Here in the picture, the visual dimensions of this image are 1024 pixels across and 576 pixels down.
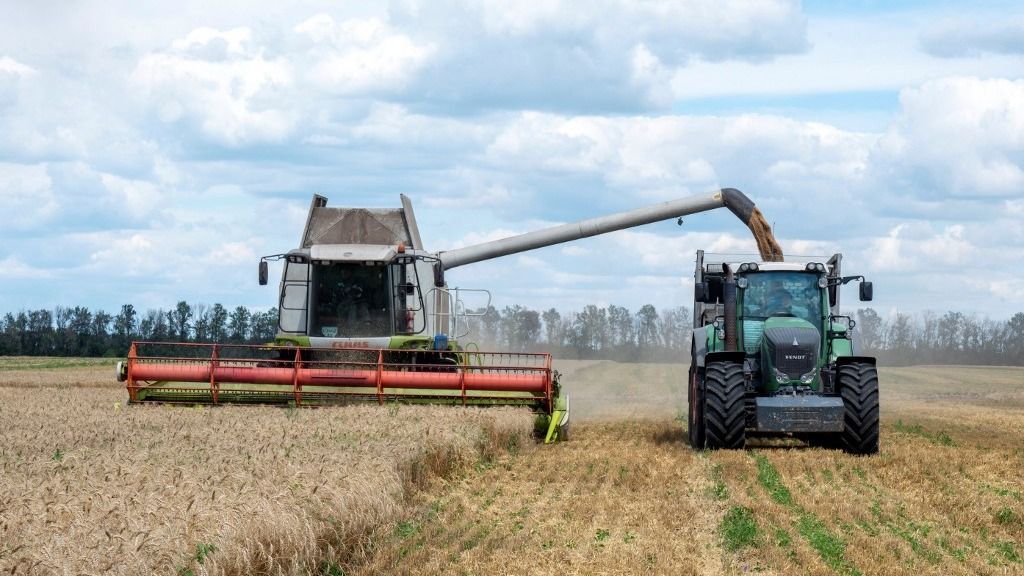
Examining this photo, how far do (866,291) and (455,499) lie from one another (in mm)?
6599

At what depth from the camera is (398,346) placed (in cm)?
1739

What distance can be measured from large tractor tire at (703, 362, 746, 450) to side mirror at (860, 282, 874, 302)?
73.1 inches

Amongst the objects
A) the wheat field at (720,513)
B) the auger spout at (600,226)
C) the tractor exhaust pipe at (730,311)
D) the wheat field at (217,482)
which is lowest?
the wheat field at (720,513)

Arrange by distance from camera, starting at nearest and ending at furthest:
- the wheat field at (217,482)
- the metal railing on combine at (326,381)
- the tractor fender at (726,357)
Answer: the wheat field at (217,482) < the tractor fender at (726,357) < the metal railing on combine at (326,381)

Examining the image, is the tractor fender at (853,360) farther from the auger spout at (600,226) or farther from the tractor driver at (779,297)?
the auger spout at (600,226)

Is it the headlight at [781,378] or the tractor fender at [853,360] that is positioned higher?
the tractor fender at [853,360]

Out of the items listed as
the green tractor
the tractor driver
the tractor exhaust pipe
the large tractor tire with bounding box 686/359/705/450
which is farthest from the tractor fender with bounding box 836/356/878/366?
the large tractor tire with bounding box 686/359/705/450

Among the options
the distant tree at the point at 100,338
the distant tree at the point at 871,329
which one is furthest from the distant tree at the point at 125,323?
the distant tree at the point at 871,329

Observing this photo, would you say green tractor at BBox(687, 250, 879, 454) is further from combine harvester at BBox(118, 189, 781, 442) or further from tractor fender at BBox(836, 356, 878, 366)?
combine harvester at BBox(118, 189, 781, 442)

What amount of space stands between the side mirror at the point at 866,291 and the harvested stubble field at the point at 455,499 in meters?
1.96

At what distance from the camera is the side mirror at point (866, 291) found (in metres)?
14.5

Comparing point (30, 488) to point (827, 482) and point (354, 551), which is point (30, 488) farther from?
point (827, 482)

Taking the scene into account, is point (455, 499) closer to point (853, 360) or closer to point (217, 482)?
point (217, 482)

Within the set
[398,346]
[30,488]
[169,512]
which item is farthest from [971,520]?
[398,346]
